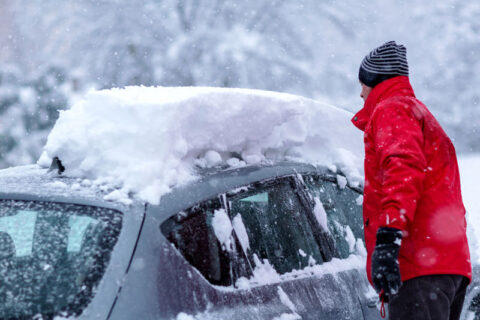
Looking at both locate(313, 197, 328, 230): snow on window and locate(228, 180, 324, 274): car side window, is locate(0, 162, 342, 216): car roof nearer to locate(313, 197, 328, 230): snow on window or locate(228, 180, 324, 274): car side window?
locate(228, 180, 324, 274): car side window

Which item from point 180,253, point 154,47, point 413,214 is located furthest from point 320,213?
point 154,47

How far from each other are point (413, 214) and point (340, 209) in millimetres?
756

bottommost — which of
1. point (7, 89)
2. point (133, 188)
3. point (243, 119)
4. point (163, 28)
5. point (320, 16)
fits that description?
point (133, 188)

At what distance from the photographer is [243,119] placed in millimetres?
2658

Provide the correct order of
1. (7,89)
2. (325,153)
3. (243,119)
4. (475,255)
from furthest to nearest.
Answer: (7,89) → (475,255) → (325,153) → (243,119)

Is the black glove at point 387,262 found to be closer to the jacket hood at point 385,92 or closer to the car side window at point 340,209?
the car side window at point 340,209

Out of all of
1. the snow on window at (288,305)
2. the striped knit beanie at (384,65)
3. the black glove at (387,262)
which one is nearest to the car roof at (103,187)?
the snow on window at (288,305)

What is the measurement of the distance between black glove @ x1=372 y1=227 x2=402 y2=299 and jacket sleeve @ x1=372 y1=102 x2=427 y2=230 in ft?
0.12

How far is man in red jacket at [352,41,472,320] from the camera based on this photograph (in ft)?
7.45

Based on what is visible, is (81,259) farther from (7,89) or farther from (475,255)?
(7,89)

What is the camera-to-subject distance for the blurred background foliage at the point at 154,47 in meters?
Result: 15.3

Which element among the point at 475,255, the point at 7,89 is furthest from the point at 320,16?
the point at 475,255

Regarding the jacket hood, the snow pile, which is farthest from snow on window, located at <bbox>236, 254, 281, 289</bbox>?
the jacket hood

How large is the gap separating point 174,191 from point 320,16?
16.3 meters
